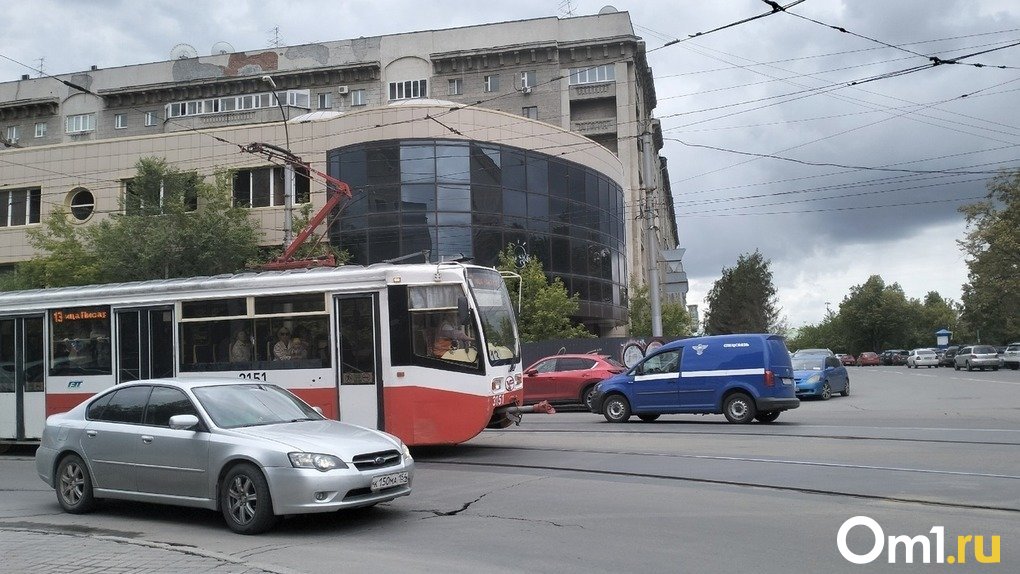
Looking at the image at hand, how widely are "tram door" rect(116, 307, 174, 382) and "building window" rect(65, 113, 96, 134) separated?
49.0 meters

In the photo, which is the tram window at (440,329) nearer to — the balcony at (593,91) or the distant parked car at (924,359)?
the balcony at (593,91)

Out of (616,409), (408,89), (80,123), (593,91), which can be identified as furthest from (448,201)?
(80,123)

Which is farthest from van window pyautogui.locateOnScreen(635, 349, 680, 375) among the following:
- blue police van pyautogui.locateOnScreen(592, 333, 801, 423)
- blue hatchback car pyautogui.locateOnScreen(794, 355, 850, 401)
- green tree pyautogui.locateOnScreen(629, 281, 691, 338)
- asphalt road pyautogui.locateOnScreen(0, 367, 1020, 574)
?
green tree pyautogui.locateOnScreen(629, 281, 691, 338)

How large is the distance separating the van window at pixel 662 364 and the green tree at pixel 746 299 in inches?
2747

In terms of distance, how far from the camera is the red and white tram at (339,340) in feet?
42.7

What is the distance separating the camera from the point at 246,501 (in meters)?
8.09

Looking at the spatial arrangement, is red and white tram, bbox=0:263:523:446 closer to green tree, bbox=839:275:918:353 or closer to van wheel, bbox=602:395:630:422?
van wheel, bbox=602:395:630:422

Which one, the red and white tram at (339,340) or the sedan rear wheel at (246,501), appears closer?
the sedan rear wheel at (246,501)

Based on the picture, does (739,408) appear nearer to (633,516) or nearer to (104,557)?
(633,516)

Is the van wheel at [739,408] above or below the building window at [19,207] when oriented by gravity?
below

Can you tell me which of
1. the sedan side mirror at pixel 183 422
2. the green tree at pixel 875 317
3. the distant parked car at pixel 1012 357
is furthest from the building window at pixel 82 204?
the green tree at pixel 875 317

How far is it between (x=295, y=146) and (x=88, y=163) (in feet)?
35.1

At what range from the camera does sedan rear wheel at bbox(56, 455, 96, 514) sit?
30.6ft

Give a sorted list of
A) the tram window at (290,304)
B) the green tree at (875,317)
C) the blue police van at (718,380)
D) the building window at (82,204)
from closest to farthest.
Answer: the tram window at (290,304), the blue police van at (718,380), the building window at (82,204), the green tree at (875,317)
